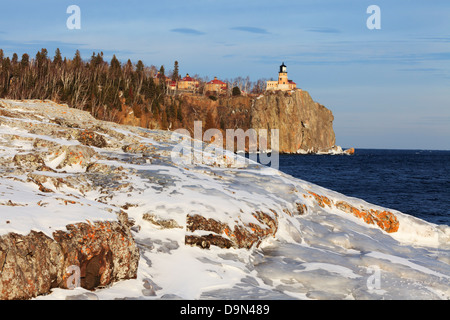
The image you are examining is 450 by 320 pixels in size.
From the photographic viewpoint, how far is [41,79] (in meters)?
118

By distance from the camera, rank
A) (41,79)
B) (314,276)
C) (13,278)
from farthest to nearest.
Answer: (41,79) → (314,276) → (13,278)

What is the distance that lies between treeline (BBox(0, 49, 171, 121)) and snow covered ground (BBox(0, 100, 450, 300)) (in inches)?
3283

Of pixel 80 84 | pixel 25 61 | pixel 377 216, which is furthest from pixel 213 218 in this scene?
pixel 25 61

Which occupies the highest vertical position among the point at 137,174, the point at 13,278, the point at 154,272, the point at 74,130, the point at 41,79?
the point at 41,79

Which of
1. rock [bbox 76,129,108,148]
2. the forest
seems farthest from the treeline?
rock [bbox 76,129,108,148]

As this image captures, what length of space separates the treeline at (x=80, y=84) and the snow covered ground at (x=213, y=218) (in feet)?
274

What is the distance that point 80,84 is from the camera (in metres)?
118

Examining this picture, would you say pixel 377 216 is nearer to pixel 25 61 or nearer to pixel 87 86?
pixel 87 86

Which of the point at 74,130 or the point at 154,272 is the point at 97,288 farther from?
the point at 74,130

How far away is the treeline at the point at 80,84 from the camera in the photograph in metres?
111

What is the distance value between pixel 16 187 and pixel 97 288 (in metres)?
4.02

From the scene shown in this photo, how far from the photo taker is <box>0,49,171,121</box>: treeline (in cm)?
11088

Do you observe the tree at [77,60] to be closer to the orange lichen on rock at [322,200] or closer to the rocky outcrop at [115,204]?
the rocky outcrop at [115,204]
